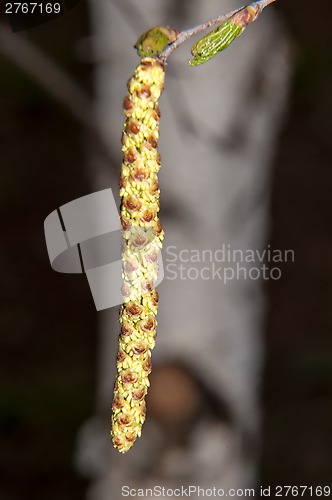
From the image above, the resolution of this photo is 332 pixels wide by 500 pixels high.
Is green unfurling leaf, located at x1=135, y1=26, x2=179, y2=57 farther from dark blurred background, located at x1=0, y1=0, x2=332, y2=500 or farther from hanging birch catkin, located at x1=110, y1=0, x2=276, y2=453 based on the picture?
dark blurred background, located at x1=0, y1=0, x2=332, y2=500

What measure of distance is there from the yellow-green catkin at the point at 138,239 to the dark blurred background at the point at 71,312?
1.31ft

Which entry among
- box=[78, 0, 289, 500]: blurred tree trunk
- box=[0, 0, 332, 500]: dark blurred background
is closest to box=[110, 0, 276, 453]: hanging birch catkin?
box=[78, 0, 289, 500]: blurred tree trunk

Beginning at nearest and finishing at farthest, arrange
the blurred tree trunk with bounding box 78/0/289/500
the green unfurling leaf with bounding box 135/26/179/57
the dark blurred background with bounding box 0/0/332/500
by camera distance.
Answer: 1. the green unfurling leaf with bounding box 135/26/179/57
2. the blurred tree trunk with bounding box 78/0/289/500
3. the dark blurred background with bounding box 0/0/332/500

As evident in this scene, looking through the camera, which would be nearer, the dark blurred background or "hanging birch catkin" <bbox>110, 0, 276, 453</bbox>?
"hanging birch catkin" <bbox>110, 0, 276, 453</bbox>

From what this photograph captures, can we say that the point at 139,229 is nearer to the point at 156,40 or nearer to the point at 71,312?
the point at 156,40

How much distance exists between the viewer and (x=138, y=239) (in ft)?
0.67

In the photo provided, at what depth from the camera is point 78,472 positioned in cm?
55

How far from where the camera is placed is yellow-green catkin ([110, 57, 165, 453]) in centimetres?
17

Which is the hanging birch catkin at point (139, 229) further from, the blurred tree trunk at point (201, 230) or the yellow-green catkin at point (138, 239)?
the blurred tree trunk at point (201, 230)

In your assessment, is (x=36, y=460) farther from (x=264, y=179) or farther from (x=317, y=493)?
(x=264, y=179)

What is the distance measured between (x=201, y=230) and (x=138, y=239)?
7.3 inches

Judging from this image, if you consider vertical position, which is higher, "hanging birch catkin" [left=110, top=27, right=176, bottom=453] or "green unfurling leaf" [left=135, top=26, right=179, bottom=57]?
"green unfurling leaf" [left=135, top=26, right=179, bottom=57]

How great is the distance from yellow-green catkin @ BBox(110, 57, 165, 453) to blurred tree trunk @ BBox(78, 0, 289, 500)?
6.4 inches

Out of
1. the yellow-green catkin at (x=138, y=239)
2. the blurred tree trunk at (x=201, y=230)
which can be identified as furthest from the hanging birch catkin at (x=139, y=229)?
the blurred tree trunk at (x=201, y=230)
